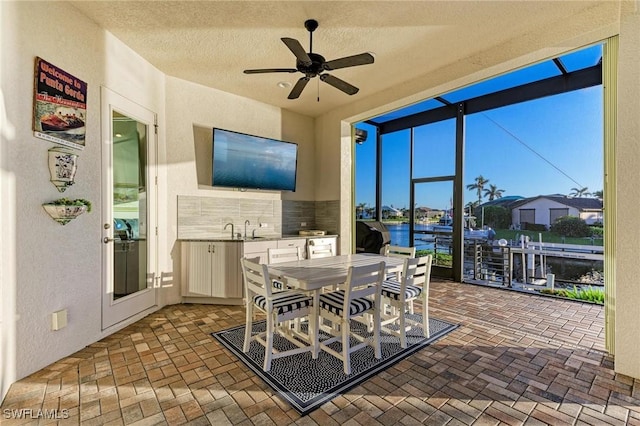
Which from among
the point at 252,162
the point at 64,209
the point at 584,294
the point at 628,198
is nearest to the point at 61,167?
the point at 64,209

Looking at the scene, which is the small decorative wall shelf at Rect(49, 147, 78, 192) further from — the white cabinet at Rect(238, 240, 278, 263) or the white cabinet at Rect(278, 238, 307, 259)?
the white cabinet at Rect(278, 238, 307, 259)

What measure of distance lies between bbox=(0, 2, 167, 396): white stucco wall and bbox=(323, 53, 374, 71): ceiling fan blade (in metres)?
2.14

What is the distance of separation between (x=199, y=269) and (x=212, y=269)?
0.58 ft

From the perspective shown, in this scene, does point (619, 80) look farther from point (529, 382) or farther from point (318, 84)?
point (318, 84)

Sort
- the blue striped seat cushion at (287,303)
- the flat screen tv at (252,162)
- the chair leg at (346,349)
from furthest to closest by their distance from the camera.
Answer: the flat screen tv at (252,162) < the blue striped seat cushion at (287,303) < the chair leg at (346,349)

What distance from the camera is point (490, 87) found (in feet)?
14.5

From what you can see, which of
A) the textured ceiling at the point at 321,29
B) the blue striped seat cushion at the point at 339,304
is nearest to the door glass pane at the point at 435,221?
the textured ceiling at the point at 321,29

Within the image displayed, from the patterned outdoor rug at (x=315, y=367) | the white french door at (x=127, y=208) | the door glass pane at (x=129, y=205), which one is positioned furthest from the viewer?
the door glass pane at (x=129, y=205)

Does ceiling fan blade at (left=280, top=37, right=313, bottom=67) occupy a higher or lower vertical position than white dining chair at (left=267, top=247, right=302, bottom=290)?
higher

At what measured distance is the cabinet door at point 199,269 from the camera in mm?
3707

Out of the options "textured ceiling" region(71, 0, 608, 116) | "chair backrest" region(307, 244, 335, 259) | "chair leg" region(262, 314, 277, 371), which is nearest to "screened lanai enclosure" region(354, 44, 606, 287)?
"textured ceiling" region(71, 0, 608, 116)

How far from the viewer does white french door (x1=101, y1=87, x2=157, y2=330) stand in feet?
9.28

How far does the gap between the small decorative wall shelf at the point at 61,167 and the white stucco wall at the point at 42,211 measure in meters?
0.05

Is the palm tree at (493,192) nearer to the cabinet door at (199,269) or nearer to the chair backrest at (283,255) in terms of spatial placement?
the chair backrest at (283,255)
